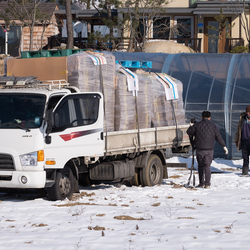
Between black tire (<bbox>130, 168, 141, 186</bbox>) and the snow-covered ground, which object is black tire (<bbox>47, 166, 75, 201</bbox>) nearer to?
the snow-covered ground

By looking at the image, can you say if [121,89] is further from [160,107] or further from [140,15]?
[140,15]

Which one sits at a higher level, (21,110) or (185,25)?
(185,25)

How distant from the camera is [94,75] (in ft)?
41.6

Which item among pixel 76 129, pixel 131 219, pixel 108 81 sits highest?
pixel 108 81

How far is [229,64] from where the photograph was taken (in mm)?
23750

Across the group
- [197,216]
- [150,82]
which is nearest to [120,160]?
[150,82]

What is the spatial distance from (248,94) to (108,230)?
1429 cm

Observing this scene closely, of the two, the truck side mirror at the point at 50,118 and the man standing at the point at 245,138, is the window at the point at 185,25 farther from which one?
the truck side mirror at the point at 50,118

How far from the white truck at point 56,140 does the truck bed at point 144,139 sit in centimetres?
2

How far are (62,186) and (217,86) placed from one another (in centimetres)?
1219

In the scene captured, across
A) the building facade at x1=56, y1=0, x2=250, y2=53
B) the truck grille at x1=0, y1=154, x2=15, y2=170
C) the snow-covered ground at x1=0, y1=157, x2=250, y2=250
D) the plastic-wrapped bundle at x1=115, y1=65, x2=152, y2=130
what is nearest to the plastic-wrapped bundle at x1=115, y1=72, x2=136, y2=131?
the plastic-wrapped bundle at x1=115, y1=65, x2=152, y2=130

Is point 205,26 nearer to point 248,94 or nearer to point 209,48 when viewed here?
point 209,48

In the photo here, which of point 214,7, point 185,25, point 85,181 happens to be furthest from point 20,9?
point 85,181

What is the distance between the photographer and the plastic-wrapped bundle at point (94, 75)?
40.9ft
